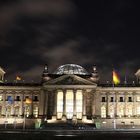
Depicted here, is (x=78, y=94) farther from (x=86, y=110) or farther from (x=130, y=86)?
(x=130, y=86)

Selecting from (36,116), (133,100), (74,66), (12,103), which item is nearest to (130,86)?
(133,100)

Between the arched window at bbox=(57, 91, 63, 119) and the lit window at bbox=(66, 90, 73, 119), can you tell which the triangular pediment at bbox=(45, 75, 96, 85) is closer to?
the lit window at bbox=(66, 90, 73, 119)

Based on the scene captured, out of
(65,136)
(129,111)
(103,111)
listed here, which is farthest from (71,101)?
(65,136)

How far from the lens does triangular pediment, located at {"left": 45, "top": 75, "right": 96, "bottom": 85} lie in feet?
397

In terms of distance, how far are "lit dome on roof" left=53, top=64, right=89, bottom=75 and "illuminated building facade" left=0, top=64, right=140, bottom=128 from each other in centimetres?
580

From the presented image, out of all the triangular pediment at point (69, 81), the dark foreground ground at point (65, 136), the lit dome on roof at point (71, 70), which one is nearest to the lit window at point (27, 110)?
the triangular pediment at point (69, 81)

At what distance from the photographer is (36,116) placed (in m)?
124

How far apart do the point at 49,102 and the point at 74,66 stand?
75.2 feet

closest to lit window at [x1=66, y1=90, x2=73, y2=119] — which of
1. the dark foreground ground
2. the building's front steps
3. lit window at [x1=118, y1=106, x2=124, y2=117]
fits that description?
the building's front steps

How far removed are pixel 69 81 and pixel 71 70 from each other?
1448 cm

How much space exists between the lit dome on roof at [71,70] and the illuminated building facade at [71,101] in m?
5.80

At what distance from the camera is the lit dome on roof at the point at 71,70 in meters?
134

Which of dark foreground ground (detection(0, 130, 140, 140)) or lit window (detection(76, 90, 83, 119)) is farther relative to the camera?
lit window (detection(76, 90, 83, 119))

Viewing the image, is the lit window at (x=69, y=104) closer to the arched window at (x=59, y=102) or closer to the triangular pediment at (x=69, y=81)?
the arched window at (x=59, y=102)
